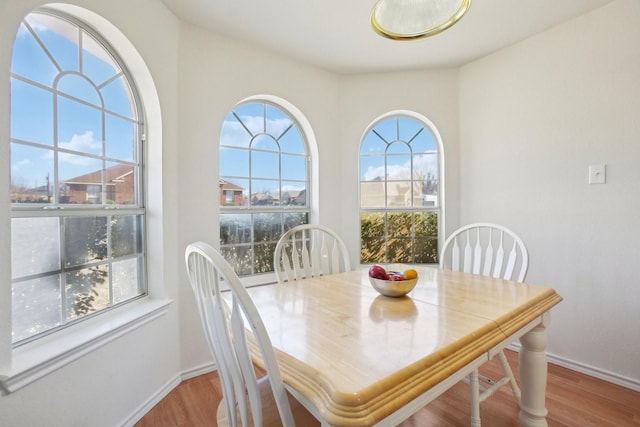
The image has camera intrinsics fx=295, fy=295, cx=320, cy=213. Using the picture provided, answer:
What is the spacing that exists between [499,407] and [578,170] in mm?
1583

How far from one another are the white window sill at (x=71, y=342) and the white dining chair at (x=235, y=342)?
73 centimetres

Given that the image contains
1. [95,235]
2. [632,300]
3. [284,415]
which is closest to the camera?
[284,415]

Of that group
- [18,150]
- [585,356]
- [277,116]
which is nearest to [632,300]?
[585,356]

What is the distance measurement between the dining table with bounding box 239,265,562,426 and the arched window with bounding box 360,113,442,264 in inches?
50.4

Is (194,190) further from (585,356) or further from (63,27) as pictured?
(585,356)

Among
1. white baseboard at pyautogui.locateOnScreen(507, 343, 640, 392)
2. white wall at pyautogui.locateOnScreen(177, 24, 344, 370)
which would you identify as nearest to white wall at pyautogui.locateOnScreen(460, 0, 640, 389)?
white baseboard at pyautogui.locateOnScreen(507, 343, 640, 392)

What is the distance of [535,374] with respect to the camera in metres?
1.26

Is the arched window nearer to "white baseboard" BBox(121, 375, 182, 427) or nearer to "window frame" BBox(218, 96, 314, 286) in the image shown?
"window frame" BBox(218, 96, 314, 286)

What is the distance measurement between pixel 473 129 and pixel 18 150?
2.97 metres

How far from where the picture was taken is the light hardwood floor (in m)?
1.51

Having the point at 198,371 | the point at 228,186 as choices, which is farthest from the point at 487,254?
the point at 198,371

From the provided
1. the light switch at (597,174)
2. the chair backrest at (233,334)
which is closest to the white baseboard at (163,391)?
the chair backrest at (233,334)

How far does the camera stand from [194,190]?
6.58 feet

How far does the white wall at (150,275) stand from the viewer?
1049 mm
